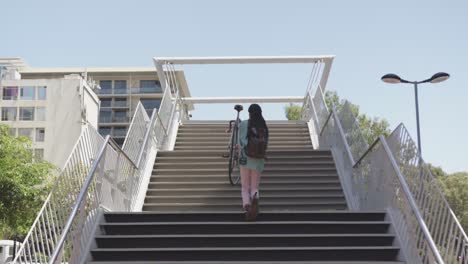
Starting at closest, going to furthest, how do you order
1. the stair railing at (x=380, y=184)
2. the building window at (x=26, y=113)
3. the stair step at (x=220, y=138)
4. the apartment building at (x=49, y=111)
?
the stair railing at (x=380, y=184)
the stair step at (x=220, y=138)
the apartment building at (x=49, y=111)
the building window at (x=26, y=113)

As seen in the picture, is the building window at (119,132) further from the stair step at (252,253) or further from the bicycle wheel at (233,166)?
the stair step at (252,253)

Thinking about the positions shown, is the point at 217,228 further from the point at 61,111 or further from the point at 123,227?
the point at 61,111

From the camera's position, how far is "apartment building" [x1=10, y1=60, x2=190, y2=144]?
9244 centimetres

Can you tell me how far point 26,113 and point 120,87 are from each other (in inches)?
1269

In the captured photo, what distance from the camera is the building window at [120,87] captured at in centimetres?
9444

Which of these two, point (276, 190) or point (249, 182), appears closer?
point (249, 182)

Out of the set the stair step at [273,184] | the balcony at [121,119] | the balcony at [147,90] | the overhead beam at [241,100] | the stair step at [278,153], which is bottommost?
the stair step at [273,184]

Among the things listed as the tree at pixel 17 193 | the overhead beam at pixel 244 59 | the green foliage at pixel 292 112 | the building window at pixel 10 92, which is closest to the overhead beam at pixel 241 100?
the overhead beam at pixel 244 59

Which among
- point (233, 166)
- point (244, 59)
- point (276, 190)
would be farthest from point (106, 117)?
point (276, 190)

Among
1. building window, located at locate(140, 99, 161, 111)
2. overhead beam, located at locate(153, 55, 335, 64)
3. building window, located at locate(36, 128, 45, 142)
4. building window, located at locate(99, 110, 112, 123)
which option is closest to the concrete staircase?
overhead beam, located at locate(153, 55, 335, 64)

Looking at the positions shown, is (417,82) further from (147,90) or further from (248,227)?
(147,90)

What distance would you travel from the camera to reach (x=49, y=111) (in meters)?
62.3

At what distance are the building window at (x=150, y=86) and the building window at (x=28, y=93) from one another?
96.2 ft

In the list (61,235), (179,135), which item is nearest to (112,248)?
(61,235)
